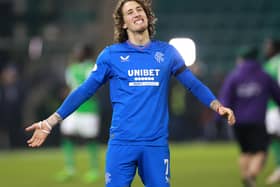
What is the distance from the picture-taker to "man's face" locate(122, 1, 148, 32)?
9.27 metres

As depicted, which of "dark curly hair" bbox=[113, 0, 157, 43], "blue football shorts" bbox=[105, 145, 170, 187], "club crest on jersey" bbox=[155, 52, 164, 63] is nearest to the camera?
"blue football shorts" bbox=[105, 145, 170, 187]

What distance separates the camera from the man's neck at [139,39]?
367 inches

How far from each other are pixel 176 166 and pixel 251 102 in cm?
628

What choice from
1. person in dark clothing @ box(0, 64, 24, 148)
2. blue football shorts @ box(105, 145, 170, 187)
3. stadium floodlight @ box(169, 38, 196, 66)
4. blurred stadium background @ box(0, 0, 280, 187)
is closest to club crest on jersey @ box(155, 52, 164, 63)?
blue football shorts @ box(105, 145, 170, 187)

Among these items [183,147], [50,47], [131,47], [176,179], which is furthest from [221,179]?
[50,47]

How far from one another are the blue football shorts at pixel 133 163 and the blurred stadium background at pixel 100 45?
49.0ft

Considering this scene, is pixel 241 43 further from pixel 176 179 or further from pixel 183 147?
pixel 176 179

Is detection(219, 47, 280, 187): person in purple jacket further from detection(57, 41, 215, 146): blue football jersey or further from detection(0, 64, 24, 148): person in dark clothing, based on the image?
detection(0, 64, 24, 148): person in dark clothing

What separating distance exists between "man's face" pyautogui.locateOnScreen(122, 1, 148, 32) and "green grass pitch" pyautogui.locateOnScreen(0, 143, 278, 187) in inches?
275

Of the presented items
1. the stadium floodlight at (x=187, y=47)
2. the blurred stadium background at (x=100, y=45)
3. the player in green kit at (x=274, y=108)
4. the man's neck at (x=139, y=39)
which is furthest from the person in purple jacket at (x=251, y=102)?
the stadium floodlight at (x=187, y=47)

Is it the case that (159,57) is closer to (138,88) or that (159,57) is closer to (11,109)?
(138,88)

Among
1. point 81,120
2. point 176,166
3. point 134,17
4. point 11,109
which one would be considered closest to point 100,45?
point 11,109

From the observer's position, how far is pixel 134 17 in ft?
30.5

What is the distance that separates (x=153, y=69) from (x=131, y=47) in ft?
0.97
